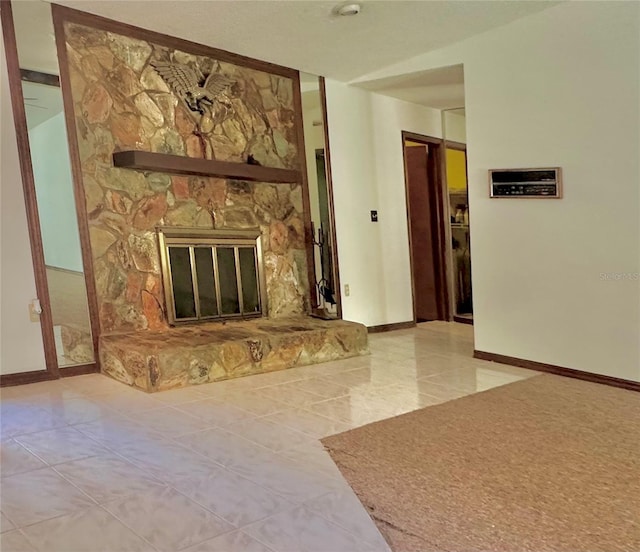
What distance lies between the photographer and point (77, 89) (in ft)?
11.3

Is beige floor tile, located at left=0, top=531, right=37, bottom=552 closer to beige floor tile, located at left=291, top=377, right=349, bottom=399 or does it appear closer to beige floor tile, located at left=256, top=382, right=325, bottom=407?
beige floor tile, located at left=256, top=382, right=325, bottom=407

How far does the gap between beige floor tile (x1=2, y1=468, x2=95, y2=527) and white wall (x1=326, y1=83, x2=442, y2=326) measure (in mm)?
3229

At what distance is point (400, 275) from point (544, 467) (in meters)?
3.38

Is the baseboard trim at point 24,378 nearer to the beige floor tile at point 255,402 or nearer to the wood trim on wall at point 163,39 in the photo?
the beige floor tile at point 255,402

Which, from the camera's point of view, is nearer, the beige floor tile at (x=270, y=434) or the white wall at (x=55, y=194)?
the beige floor tile at (x=270, y=434)

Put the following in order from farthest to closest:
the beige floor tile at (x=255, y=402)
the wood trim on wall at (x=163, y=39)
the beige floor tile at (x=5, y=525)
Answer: the wood trim on wall at (x=163, y=39) < the beige floor tile at (x=255, y=402) < the beige floor tile at (x=5, y=525)

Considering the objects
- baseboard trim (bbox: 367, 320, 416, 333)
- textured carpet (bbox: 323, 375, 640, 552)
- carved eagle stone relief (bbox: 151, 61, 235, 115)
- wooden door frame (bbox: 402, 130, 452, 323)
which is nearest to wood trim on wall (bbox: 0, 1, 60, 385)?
carved eagle stone relief (bbox: 151, 61, 235, 115)

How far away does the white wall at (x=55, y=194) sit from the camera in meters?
3.28

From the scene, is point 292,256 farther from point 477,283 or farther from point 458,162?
point 458,162

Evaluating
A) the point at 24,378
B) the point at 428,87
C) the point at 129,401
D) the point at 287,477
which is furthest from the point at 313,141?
the point at 287,477

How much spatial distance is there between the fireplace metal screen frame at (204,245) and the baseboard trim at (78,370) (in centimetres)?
59

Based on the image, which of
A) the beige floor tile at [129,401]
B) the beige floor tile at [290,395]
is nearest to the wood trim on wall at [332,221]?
the beige floor tile at [290,395]

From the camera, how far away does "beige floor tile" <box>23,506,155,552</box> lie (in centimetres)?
148

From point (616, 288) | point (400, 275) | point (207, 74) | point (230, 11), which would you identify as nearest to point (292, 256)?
point (400, 275)
